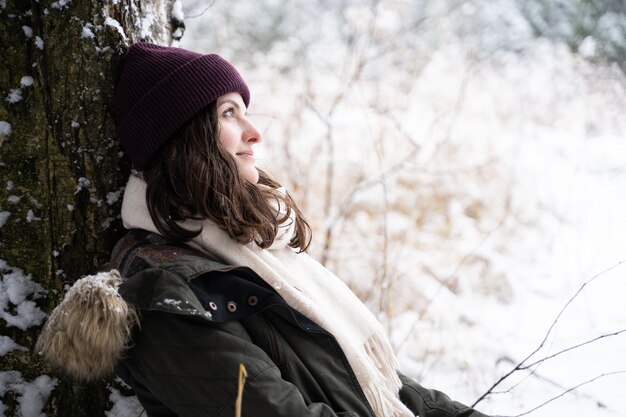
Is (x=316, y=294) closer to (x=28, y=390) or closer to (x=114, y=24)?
(x=28, y=390)

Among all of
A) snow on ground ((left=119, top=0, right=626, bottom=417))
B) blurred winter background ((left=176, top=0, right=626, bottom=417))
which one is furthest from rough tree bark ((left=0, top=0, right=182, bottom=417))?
blurred winter background ((left=176, top=0, right=626, bottom=417))

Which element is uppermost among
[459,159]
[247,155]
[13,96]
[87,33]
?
[459,159]

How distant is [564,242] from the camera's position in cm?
531

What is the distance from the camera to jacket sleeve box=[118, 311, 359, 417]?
126 cm

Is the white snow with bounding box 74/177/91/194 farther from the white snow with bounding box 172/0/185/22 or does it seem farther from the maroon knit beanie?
the white snow with bounding box 172/0/185/22

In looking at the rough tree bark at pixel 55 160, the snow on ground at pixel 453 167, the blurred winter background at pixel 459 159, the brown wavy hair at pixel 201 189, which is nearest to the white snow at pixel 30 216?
the rough tree bark at pixel 55 160

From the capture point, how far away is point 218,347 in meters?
1.29

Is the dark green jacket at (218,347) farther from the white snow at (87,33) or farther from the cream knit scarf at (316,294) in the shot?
the white snow at (87,33)

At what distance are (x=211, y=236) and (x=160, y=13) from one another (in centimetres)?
91

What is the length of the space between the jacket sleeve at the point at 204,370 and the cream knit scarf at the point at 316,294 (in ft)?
0.82

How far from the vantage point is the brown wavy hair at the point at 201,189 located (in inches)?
60.8

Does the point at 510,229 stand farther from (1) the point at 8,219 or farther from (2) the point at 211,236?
(1) the point at 8,219

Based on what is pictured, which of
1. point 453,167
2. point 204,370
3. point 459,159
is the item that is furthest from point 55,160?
point 459,159

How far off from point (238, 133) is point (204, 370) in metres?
0.75
